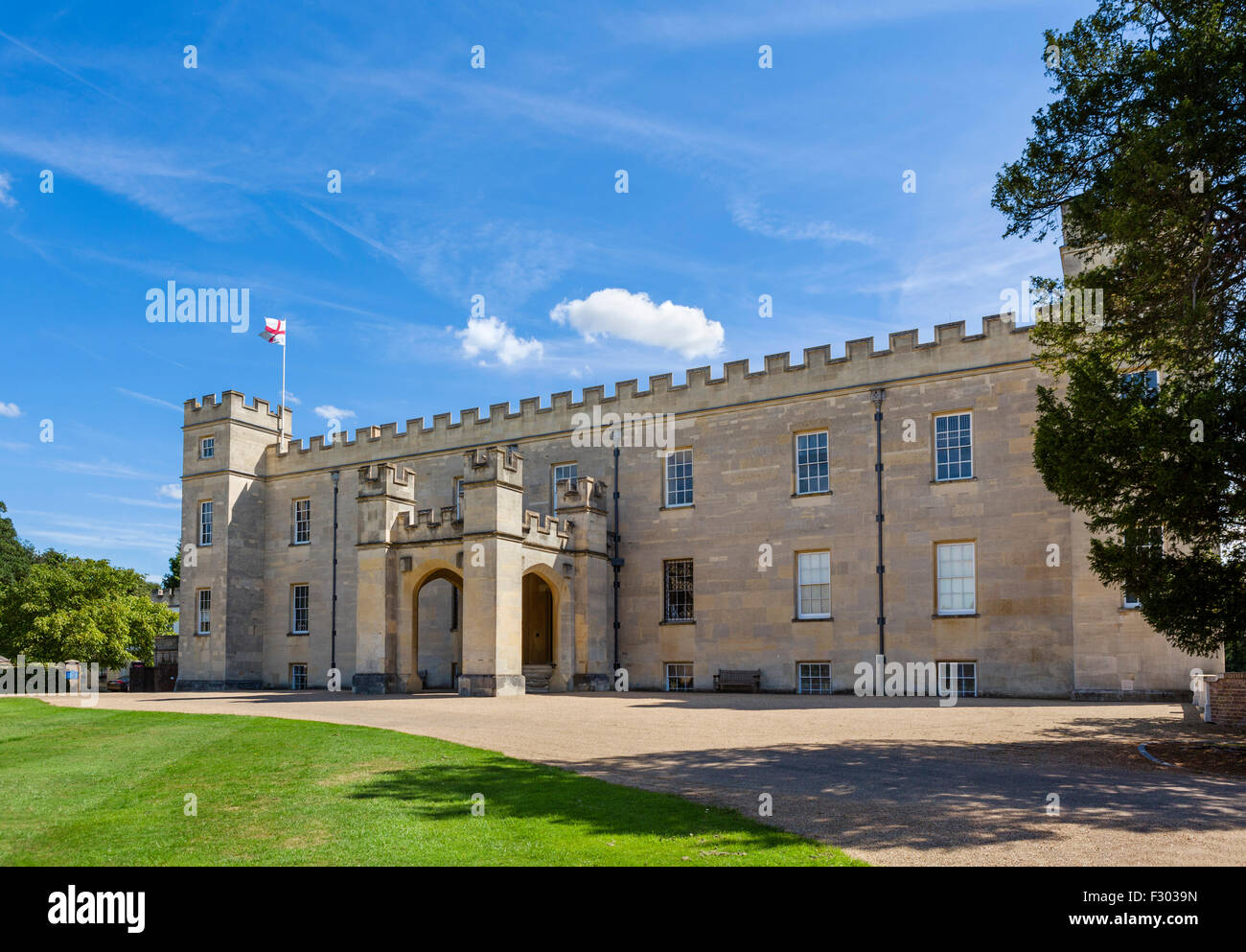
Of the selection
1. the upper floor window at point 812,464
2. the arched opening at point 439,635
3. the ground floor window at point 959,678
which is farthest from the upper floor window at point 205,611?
the ground floor window at point 959,678

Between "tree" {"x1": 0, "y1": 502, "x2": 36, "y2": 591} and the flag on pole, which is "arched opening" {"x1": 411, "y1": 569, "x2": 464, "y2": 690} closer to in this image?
the flag on pole

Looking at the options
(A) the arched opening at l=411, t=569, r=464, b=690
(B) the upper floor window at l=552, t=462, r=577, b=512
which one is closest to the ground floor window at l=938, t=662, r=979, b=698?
(B) the upper floor window at l=552, t=462, r=577, b=512

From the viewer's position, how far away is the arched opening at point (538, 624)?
31.5 m

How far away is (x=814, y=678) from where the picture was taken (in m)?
26.5

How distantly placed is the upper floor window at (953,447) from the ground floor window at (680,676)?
9.44m

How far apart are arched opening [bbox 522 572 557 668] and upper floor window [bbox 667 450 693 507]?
5492 mm

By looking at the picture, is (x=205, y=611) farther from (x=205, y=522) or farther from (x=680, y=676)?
(x=680, y=676)

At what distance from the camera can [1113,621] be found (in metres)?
22.0

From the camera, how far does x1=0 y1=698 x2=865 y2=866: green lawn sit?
22.8 ft

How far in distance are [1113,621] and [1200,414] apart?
1200 cm

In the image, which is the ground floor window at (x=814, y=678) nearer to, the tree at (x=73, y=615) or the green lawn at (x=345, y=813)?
the green lawn at (x=345, y=813)
